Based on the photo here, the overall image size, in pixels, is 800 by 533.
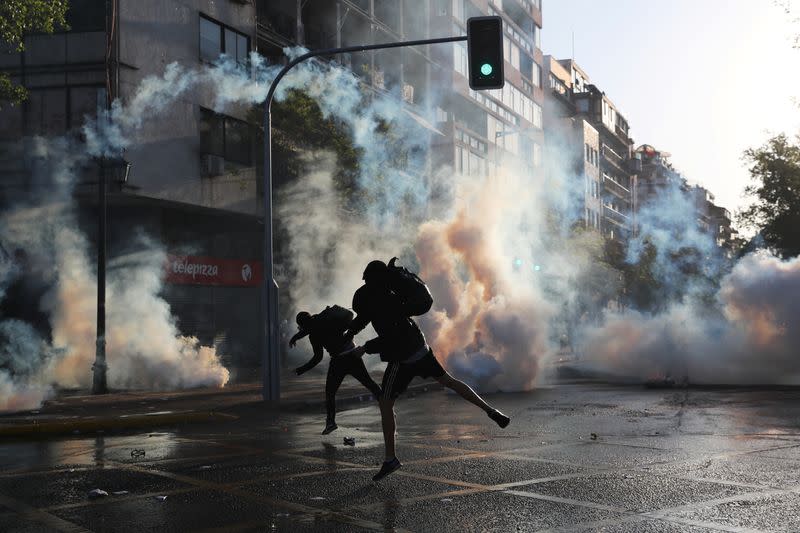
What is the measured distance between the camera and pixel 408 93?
40.2 m

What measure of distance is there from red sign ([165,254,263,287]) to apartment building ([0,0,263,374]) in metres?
0.05

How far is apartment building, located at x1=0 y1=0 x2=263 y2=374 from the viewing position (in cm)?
2233

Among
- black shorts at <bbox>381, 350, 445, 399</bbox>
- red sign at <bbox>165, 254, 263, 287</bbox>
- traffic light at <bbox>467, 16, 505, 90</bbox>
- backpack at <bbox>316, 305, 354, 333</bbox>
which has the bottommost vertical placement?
black shorts at <bbox>381, 350, 445, 399</bbox>

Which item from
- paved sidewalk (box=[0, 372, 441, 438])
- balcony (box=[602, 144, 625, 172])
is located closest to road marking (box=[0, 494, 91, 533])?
paved sidewalk (box=[0, 372, 441, 438])

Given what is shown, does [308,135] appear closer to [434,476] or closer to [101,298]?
[101,298]

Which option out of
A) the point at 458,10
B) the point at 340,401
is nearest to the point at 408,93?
the point at 458,10

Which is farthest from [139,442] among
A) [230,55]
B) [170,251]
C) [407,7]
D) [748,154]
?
[748,154]

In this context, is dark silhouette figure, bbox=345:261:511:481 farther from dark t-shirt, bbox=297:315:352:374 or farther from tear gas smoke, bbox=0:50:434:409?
tear gas smoke, bbox=0:50:434:409

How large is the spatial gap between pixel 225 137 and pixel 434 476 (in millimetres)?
21269

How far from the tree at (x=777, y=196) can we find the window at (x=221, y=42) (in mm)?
29843

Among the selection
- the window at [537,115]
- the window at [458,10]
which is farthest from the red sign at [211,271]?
the window at [537,115]

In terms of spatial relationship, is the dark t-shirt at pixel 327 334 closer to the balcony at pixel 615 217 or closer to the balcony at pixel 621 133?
the balcony at pixel 615 217

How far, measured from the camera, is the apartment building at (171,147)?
879 inches

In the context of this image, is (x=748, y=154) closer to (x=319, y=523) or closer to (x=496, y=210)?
(x=496, y=210)
